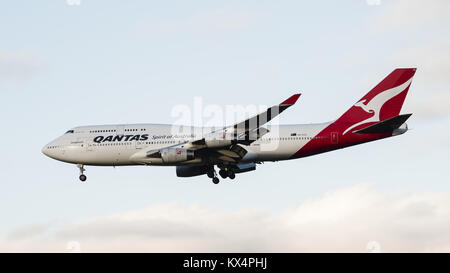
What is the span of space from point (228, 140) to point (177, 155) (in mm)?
3999

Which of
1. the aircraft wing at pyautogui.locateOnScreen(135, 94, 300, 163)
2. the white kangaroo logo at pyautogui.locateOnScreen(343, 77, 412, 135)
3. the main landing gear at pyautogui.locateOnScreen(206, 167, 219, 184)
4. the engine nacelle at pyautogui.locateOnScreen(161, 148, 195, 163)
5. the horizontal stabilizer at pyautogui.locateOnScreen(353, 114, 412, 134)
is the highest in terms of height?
the white kangaroo logo at pyautogui.locateOnScreen(343, 77, 412, 135)

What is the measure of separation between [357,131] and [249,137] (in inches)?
326

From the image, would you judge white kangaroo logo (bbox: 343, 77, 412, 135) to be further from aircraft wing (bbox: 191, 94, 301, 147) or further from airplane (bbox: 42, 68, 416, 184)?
aircraft wing (bbox: 191, 94, 301, 147)

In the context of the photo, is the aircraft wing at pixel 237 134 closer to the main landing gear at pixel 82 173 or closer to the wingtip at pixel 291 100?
the wingtip at pixel 291 100

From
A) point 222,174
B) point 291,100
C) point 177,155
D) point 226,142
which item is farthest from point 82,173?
point 291,100

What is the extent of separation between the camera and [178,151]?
56750 millimetres

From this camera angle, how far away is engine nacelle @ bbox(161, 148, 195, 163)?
5669cm

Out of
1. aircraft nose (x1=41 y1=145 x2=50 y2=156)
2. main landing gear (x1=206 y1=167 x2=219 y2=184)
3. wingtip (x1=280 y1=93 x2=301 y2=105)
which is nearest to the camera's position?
wingtip (x1=280 y1=93 x2=301 y2=105)

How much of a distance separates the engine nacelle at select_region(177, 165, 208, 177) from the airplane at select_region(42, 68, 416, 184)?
1.42ft

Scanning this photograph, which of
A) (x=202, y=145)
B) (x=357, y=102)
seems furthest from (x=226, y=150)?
(x=357, y=102)

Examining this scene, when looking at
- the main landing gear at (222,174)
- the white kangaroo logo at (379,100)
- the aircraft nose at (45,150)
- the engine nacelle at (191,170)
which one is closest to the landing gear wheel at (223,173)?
the main landing gear at (222,174)

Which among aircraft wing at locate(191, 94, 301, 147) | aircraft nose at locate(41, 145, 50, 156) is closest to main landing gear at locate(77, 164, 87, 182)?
aircraft nose at locate(41, 145, 50, 156)

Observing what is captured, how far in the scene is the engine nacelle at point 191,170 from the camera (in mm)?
62312

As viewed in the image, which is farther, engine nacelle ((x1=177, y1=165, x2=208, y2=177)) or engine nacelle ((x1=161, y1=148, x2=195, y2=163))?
engine nacelle ((x1=177, y1=165, x2=208, y2=177))
